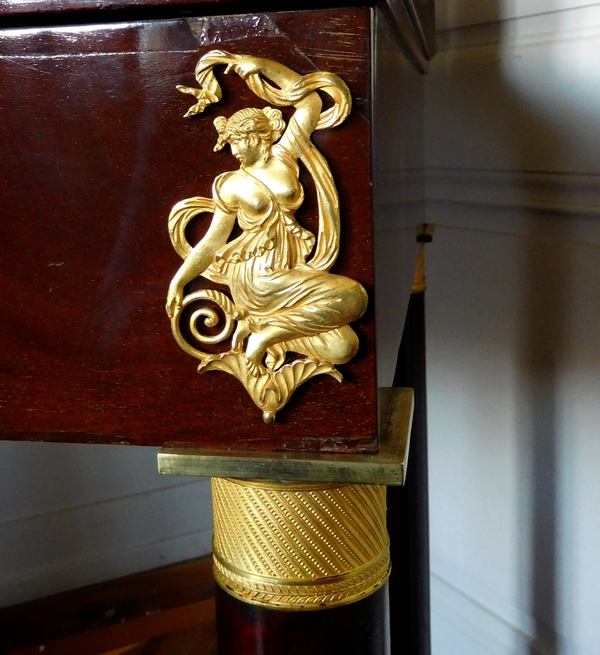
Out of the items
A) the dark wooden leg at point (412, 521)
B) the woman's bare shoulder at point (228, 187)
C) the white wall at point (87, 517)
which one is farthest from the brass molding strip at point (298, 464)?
the white wall at point (87, 517)

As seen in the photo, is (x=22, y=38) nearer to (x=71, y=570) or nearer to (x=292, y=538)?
(x=292, y=538)

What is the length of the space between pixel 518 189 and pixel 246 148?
1.92 ft

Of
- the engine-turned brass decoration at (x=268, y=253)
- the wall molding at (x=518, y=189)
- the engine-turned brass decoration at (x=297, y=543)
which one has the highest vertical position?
the wall molding at (x=518, y=189)

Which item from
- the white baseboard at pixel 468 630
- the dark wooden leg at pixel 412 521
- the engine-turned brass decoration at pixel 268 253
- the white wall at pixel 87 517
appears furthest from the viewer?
the white wall at pixel 87 517

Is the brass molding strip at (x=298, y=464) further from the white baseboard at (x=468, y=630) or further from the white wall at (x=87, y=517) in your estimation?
the white wall at (x=87, y=517)

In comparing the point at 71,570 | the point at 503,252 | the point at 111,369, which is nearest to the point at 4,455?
the point at 71,570

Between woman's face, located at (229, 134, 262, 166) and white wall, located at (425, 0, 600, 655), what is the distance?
533mm

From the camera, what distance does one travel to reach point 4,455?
1.13m

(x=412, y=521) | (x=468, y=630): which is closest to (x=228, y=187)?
(x=412, y=521)

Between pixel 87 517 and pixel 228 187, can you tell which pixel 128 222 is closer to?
pixel 228 187

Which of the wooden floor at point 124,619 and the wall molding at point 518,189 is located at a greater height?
the wall molding at point 518,189

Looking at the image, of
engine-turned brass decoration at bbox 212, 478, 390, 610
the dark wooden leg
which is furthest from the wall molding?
engine-turned brass decoration at bbox 212, 478, 390, 610

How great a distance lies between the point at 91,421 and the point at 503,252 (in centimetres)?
62

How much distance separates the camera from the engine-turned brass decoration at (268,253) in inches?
11.4
